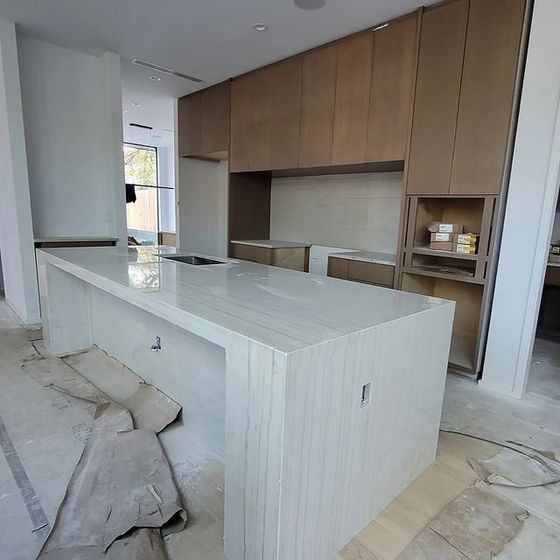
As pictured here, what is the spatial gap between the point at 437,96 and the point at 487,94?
347mm

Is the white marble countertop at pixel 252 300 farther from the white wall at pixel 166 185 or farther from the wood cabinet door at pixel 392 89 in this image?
the white wall at pixel 166 185

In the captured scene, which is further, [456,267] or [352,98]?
[352,98]

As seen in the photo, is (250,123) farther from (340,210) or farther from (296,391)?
(296,391)

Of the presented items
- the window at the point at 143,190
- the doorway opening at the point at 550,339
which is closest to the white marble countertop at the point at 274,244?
the doorway opening at the point at 550,339

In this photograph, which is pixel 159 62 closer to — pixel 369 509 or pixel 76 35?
pixel 76 35

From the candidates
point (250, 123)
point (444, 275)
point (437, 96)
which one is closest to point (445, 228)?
point (444, 275)

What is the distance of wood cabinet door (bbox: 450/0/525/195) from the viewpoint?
2.39 m

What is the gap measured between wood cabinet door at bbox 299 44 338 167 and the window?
6.23 meters

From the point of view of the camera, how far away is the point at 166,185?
955 centimetres

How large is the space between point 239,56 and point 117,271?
2818 millimetres

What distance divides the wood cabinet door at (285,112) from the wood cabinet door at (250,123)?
0.09 m

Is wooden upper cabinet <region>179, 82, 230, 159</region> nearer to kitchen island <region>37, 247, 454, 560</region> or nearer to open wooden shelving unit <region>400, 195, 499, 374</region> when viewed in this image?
open wooden shelving unit <region>400, 195, 499, 374</region>

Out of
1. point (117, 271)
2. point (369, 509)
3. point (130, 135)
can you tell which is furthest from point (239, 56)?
point (130, 135)

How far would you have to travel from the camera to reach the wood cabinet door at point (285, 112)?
12.3ft
